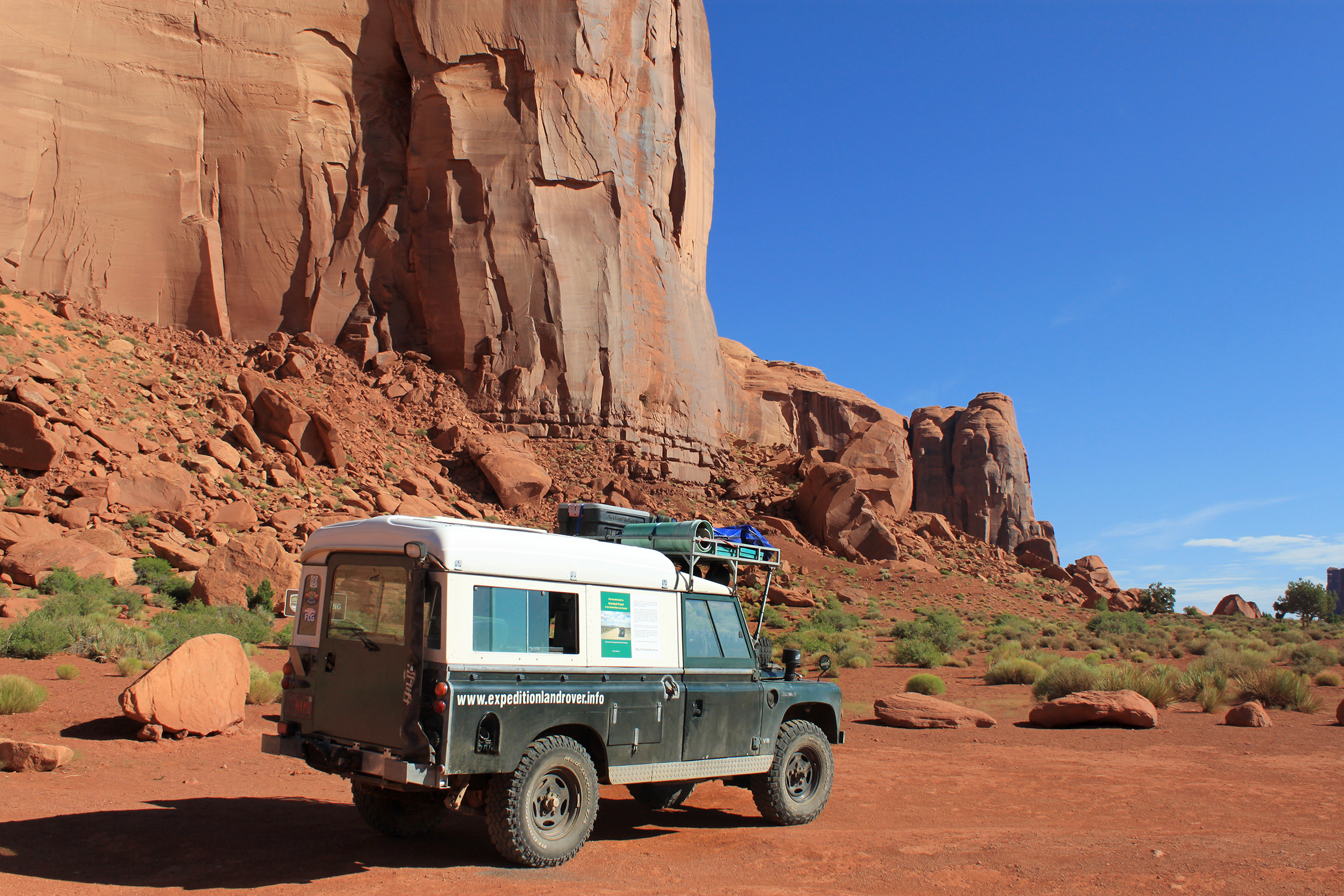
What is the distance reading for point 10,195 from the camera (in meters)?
28.1

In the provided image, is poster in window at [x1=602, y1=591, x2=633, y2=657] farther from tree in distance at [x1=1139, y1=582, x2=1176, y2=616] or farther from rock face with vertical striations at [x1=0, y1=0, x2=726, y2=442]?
tree in distance at [x1=1139, y1=582, x2=1176, y2=616]

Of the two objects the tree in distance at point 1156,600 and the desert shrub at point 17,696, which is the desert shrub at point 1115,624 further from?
the desert shrub at point 17,696

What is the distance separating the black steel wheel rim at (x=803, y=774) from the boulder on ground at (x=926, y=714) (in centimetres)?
699

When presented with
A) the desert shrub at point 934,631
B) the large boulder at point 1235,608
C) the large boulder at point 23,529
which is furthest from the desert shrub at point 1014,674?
the large boulder at point 1235,608

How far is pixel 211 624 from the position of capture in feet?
53.7

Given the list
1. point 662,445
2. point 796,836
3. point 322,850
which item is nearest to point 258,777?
point 322,850

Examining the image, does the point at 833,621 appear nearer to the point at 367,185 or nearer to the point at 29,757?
the point at 29,757

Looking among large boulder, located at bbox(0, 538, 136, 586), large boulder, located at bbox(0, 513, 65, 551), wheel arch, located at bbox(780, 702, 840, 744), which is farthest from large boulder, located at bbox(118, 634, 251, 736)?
large boulder, located at bbox(0, 513, 65, 551)

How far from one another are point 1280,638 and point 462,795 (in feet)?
116

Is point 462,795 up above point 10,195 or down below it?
below

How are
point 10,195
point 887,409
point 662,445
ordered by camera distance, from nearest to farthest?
1. point 10,195
2. point 662,445
3. point 887,409

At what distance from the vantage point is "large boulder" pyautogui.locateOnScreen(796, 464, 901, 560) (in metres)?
36.6

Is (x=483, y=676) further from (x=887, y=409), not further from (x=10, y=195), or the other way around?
(x=887, y=409)

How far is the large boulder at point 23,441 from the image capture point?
21750 mm
